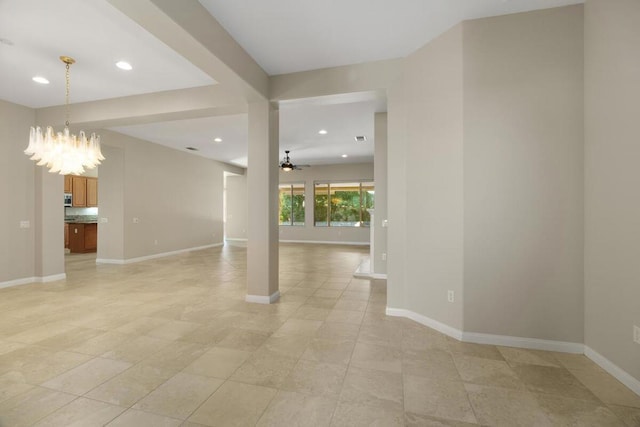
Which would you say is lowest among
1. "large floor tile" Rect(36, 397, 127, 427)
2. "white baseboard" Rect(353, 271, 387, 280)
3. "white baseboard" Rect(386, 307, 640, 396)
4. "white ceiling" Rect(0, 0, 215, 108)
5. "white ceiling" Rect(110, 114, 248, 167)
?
"white baseboard" Rect(353, 271, 387, 280)

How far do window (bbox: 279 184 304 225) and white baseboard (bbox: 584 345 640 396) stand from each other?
396 inches

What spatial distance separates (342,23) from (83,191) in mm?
9849

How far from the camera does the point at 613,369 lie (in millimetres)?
2166

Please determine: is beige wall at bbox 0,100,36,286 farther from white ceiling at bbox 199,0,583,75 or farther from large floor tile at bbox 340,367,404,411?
large floor tile at bbox 340,367,404,411

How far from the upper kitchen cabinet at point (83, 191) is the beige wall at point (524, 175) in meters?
10.7

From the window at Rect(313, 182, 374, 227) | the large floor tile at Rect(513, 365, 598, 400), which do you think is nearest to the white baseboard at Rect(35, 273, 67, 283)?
the large floor tile at Rect(513, 365, 598, 400)

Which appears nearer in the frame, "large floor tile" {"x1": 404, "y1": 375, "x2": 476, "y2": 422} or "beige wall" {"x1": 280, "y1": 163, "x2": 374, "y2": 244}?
"large floor tile" {"x1": 404, "y1": 375, "x2": 476, "y2": 422}

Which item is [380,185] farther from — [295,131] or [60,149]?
[60,149]

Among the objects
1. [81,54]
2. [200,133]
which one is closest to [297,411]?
[81,54]

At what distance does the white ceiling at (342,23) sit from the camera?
2.54 m

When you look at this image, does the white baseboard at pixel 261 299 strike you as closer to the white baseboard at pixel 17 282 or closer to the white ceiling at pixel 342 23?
the white ceiling at pixel 342 23

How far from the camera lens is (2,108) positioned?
15.2 ft

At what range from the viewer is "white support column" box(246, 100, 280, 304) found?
3.85 metres

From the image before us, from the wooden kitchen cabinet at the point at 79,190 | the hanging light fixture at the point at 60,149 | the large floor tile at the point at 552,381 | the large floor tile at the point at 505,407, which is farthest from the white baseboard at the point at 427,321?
the wooden kitchen cabinet at the point at 79,190
